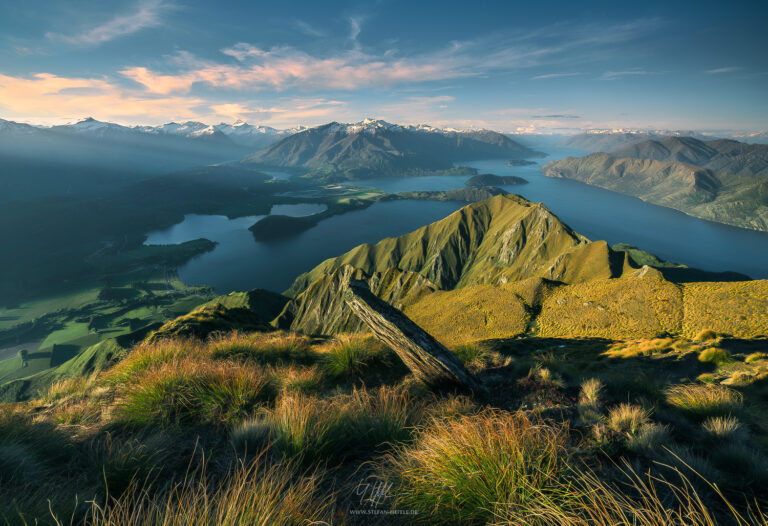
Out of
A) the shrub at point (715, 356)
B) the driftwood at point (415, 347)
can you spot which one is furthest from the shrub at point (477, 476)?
the shrub at point (715, 356)

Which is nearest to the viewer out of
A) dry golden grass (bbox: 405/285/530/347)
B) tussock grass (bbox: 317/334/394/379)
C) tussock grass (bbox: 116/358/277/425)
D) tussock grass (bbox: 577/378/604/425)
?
tussock grass (bbox: 577/378/604/425)

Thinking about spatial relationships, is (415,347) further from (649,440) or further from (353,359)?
(649,440)

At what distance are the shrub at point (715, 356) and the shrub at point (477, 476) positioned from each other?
10.8 m

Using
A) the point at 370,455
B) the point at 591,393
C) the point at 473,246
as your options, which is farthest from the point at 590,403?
the point at 473,246

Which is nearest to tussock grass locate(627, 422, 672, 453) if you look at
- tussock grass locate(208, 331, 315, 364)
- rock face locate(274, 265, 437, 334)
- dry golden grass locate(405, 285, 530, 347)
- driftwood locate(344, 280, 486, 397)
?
driftwood locate(344, 280, 486, 397)

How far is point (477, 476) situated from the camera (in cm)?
296

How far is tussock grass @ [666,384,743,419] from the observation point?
5.04 metres

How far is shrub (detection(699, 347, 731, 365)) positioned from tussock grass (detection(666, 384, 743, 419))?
5.40m

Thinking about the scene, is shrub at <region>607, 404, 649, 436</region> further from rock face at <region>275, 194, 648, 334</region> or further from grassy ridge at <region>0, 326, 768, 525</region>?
Answer: rock face at <region>275, 194, 648, 334</region>

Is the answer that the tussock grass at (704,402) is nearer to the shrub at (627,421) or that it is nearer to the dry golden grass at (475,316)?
the shrub at (627,421)

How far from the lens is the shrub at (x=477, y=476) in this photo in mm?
2766

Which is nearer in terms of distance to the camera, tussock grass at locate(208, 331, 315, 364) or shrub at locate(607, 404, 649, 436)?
shrub at locate(607, 404, 649, 436)

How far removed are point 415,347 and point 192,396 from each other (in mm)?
4584

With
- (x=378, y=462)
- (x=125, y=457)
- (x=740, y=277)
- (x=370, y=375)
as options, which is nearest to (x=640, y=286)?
(x=370, y=375)
